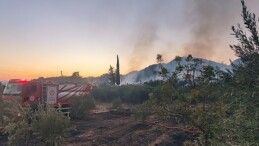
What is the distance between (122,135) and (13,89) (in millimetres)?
10265

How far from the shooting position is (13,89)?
80.4 ft

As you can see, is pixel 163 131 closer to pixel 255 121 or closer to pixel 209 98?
pixel 209 98

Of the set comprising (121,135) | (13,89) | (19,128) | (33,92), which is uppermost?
(13,89)

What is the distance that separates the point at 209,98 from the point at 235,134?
324 centimetres

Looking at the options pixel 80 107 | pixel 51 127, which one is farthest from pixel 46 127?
pixel 80 107

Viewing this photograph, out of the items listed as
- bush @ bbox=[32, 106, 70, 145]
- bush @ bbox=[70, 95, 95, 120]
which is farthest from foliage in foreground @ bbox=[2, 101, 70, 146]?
bush @ bbox=[70, 95, 95, 120]

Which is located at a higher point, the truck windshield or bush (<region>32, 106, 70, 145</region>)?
the truck windshield

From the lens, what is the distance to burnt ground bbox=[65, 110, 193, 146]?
1644cm

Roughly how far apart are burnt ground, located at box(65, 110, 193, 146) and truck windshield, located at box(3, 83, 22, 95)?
5.10 m

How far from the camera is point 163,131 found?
1842 cm

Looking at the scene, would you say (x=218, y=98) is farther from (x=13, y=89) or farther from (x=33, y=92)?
(x=13, y=89)

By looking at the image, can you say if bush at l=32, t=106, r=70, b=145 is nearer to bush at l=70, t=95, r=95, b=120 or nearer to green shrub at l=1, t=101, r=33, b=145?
green shrub at l=1, t=101, r=33, b=145

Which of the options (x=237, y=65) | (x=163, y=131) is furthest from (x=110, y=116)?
(x=237, y=65)

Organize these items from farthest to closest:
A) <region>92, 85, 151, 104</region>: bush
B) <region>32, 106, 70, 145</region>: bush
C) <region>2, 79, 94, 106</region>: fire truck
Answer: <region>92, 85, 151, 104</region>: bush → <region>2, 79, 94, 106</region>: fire truck → <region>32, 106, 70, 145</region>: bush
